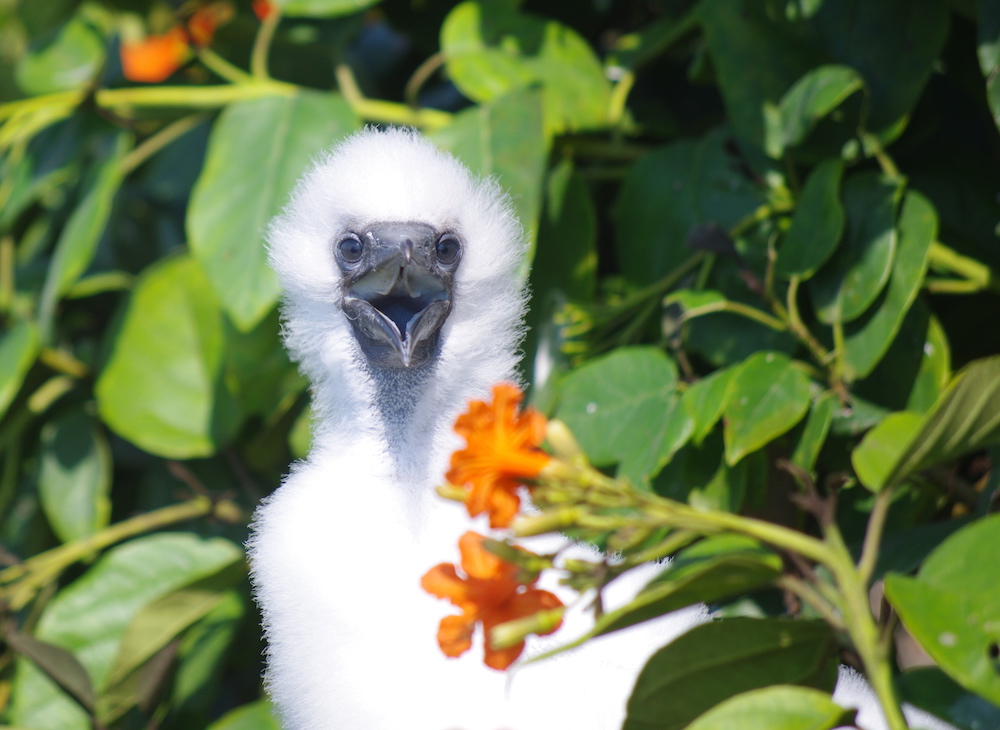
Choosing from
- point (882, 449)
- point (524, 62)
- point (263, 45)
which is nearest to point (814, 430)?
point (882, 449)

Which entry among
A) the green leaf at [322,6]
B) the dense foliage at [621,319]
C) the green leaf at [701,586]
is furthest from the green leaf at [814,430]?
the green leaf at [322,6]

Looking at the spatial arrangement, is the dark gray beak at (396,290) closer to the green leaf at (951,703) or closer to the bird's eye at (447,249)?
the bird's eye at (447,249)

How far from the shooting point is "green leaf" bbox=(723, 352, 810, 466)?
1273 millimetres

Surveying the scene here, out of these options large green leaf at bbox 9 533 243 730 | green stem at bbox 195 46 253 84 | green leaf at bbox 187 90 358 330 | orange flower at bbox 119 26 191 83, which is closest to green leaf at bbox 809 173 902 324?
green leaf at bbox 187 90 358 330

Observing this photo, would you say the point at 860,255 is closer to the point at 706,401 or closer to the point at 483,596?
the point at 706,401

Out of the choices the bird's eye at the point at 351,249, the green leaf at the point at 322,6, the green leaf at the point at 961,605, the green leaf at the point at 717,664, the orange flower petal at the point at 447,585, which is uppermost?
the green leaf at the point at 322,6

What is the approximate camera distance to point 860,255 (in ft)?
4.67

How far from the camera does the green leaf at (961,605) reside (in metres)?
0.70

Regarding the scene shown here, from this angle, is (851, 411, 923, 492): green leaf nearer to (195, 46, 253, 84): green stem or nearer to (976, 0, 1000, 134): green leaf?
(976, 0, 1000, 134): green leaf

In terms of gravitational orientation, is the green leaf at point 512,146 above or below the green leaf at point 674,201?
above

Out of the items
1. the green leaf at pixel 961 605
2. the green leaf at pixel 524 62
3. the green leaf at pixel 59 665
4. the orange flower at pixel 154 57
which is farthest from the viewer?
the orange flower at pixel 154 57

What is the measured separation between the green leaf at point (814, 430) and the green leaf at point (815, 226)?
0.63 feet

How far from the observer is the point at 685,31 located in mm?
1750

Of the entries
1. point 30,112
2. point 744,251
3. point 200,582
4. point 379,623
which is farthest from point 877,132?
point 30,112
